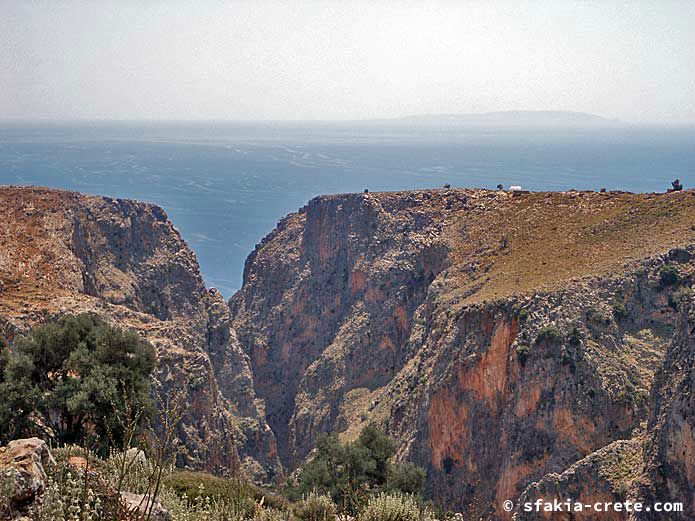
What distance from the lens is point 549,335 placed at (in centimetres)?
3006

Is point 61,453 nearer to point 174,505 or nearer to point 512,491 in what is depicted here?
point 174,505

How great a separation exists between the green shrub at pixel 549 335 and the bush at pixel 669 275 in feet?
22.6

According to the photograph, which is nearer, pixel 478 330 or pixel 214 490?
pixel 214 490

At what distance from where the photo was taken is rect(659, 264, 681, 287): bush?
31109 mm

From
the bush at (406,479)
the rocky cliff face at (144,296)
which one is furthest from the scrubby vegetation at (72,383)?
the bush at (406,479)

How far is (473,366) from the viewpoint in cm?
3388

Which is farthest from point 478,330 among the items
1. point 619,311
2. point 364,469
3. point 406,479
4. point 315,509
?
point 315,509

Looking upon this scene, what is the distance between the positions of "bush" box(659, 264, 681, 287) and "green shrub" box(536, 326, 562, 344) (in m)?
6.90

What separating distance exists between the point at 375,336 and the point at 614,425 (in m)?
30.3

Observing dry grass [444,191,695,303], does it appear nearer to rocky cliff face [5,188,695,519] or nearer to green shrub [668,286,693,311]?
rocky cliff face [5,188,695,519]

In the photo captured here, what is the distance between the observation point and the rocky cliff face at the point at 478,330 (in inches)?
1135

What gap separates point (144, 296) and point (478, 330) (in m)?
31.6

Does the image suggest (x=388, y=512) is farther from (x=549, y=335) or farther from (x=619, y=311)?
(x=619, y=311)

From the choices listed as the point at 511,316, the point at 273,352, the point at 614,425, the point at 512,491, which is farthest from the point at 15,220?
the point at 614,425
